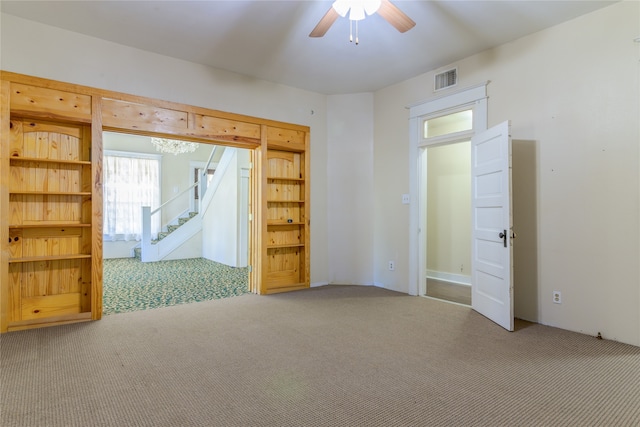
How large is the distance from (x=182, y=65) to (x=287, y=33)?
1.48 meters

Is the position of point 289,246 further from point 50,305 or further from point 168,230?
point 168,230

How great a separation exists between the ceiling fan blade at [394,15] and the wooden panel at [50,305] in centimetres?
403

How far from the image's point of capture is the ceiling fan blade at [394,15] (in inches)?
97.6

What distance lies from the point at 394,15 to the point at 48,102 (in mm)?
3390

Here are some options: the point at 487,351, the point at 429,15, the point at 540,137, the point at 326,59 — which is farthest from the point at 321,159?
the point at 487,351

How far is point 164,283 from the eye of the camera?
5.38 meters

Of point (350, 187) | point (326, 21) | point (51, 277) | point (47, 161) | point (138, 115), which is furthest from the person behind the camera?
point (350, 187)

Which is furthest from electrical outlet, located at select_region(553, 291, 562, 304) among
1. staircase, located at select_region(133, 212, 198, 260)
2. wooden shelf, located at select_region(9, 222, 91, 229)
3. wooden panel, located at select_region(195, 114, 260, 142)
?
staircase, located at select_region(133, 212, 198, 260)

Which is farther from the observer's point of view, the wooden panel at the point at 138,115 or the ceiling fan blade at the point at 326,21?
the wooden panel at the point at 138,115

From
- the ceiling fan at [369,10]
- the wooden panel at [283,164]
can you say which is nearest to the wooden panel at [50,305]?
the wooden panel at [283,164]

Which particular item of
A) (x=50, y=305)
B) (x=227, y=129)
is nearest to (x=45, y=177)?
(x=50, y=305)

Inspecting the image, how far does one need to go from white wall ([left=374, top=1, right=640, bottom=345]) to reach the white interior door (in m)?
0.34

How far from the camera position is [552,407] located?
1.95 m

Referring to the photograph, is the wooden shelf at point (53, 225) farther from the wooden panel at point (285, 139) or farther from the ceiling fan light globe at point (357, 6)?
the ceiling fan light globe at point (357, 6)
